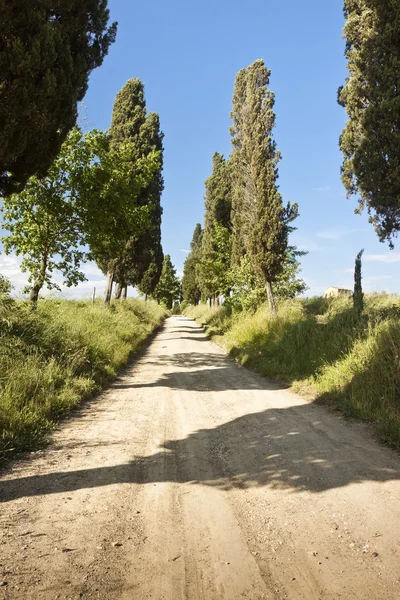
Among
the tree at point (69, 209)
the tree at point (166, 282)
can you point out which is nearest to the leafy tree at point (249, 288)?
the tree at point (69, 209)

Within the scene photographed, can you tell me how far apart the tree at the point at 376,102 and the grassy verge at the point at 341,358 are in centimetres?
382

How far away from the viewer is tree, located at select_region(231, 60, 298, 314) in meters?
17.0

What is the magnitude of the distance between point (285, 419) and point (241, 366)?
20.0ft

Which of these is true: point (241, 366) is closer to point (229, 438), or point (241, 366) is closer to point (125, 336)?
point (125, 336)

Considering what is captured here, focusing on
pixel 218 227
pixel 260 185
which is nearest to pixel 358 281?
pixel 260 185

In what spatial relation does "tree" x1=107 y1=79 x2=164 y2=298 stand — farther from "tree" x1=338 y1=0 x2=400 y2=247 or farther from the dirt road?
the dirt road

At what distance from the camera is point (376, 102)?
10.6 meters

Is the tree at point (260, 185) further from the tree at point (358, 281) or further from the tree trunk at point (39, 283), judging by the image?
the tree trunk at point (39, 283)

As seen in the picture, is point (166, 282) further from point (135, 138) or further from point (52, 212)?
point (52, 212)

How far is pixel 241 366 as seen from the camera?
12.1m

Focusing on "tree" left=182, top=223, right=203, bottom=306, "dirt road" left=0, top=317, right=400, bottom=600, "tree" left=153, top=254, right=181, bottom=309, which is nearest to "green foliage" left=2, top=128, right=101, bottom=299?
"dirt road" left=0, top=317, right=400, bottom=600

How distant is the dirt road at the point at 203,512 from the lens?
235 cm

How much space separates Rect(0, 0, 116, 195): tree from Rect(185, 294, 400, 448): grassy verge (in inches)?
286

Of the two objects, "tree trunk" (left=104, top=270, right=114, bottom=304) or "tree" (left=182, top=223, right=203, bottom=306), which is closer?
"tree trunk" (left=104, top=270, right=114, bottom=304)
